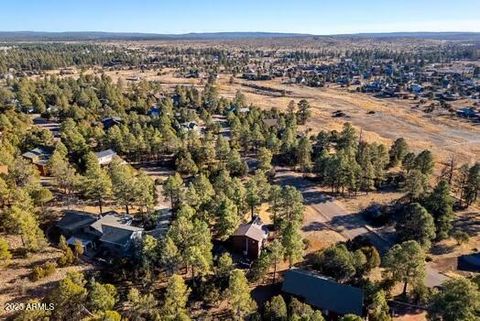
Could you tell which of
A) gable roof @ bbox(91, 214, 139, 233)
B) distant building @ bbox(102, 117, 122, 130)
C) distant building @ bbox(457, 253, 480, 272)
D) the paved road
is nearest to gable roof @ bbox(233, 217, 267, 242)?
the paved road

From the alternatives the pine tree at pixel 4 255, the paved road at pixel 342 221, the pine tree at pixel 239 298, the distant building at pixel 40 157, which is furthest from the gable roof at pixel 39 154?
the pine tree at pixel 239 298

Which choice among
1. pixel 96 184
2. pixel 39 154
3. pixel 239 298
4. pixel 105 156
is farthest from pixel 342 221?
pixel 39 154

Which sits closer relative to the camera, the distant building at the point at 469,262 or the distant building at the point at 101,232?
the distant building at the point at 101,232

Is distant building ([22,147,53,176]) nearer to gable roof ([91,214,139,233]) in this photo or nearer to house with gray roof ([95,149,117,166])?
house with gray roof ([95,149,117,166])

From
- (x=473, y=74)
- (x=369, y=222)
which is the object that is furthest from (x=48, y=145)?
(x=473, y=74)

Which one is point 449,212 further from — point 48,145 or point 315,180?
point 48,145

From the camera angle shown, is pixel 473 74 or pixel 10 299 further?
pixel 473 74

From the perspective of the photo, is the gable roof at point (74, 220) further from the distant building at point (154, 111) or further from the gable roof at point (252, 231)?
the distant building at point (154, 111)
